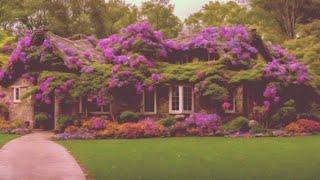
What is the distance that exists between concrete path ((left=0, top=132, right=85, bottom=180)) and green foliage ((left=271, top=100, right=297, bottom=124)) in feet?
45.6

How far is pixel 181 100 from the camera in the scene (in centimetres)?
3484

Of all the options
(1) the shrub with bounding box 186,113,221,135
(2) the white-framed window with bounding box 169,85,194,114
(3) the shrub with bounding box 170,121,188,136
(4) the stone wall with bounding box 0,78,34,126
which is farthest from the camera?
(4) the stone wall with bounding box 0,78,34,126

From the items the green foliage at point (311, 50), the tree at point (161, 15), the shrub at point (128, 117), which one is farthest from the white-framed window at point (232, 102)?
the tree at point (161, 15)

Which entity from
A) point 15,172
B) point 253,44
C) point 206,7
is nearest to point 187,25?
point 206,7

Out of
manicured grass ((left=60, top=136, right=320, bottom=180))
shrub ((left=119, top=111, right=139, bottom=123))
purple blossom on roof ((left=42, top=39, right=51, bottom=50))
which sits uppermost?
purple blossom on roof ((left=42, top=39, right=51, bottom=50))

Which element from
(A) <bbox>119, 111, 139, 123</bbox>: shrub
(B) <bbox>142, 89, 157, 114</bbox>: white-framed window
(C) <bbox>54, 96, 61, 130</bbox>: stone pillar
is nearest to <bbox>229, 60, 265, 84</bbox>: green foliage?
(B) <bbox>142, 89, 157, 114</bbox>: white-framed window

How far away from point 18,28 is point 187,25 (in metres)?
17.7

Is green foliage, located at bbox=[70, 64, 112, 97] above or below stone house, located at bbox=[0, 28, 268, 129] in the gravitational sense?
above

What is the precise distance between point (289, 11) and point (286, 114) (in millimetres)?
16426

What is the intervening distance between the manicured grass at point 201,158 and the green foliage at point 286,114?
22.0 feet

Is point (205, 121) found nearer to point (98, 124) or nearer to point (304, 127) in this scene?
point (304, 127)

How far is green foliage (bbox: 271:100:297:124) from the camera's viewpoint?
3394 centimetres

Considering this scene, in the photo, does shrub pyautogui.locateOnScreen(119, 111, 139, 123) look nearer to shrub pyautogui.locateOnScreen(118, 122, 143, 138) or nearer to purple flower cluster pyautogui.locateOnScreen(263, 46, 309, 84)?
shrub pyautogui.locateOnScreen(118, 122, 143, 138)

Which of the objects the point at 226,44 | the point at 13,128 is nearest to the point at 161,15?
the point at 226,44
